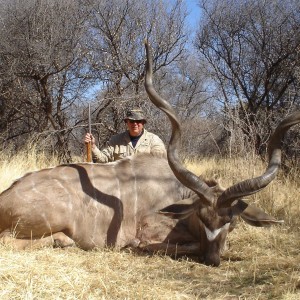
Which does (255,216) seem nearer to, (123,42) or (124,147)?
(124,147)

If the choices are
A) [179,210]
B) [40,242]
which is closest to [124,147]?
[179,210]

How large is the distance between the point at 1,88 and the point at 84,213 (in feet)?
18.9

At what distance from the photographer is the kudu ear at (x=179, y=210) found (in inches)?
141

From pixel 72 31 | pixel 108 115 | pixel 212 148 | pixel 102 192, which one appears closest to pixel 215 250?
pixel 102 192

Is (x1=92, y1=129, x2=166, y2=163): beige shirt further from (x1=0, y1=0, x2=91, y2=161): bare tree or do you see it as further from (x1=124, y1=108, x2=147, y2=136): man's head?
(x1=0, y1=0, x2=91, y2=161): bare tree

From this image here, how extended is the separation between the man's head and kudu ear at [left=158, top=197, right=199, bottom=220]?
1.52m

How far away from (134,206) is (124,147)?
1.21 metres

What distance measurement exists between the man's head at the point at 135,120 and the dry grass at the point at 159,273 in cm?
151

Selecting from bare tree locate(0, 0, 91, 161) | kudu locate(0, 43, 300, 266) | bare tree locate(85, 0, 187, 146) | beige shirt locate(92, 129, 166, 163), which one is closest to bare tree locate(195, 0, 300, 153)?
bare tree locate(85, 0, 187, 146)

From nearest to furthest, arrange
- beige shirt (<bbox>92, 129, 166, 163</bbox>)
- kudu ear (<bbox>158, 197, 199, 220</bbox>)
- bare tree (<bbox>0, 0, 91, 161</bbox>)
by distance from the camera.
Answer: kudu ear (<bbox>158, 197, 199, 220</bbox>), beige shirt (<bbox>92, 129, 166, 163</bbox>), bare tree (<bbox>0, 0, 91, 161</bbox>)

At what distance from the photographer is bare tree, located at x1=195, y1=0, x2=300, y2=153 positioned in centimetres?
834

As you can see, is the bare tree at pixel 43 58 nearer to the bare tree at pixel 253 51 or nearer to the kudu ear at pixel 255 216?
the bare tree at pixel 253 51

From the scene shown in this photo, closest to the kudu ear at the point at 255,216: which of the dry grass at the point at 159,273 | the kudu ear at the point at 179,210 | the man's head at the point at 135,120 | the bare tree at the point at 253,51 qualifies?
the dry grass at the point at 159,273

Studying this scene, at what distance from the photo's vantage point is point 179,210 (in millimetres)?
3617
